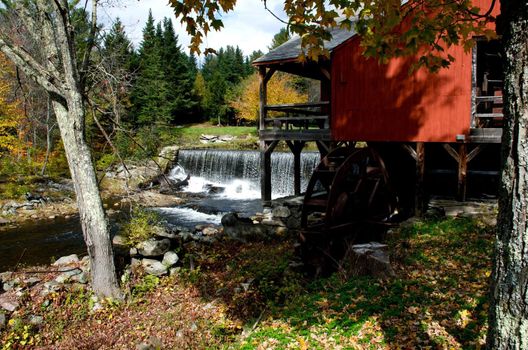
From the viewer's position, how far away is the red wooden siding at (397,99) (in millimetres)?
10102

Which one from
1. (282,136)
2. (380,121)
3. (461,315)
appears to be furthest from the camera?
(282,136)

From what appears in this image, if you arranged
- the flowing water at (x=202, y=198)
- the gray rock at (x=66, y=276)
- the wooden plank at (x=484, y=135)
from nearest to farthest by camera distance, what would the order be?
the gray rock at (x=66, y=276), the wooden plank at (x=484, y=135), the flowing water at (x=202, y=198)

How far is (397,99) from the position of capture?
1104cm

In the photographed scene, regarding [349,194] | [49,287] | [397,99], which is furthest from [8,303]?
[397,99]

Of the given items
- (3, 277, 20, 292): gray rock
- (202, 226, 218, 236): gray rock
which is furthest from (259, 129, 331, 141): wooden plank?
(3, 277, 20, 292): gray rock

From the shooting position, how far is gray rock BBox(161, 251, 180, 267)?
8.73 m

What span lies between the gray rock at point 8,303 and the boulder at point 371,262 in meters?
5.91

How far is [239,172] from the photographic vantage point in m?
24.2

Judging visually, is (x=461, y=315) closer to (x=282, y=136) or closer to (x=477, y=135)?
(x=477, y=135)

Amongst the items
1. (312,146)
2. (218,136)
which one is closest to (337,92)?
(312,146)

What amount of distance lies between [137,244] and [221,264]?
6.56 feet

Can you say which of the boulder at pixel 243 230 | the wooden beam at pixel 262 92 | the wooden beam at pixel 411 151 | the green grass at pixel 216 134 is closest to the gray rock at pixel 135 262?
the boulder at pixel 243 230

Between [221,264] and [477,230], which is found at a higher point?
[477,230]

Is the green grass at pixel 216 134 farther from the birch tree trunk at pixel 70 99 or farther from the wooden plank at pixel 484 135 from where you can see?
the birch tree trunk at pixel 70 99
